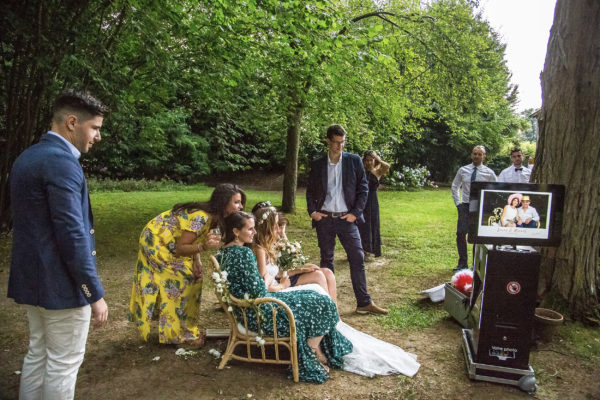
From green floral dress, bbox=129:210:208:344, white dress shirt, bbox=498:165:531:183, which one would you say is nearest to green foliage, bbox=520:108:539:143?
white dress shirt, bbox=498:165:531:183

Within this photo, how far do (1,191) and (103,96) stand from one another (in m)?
2.73

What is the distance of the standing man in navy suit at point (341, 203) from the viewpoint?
4.72 m

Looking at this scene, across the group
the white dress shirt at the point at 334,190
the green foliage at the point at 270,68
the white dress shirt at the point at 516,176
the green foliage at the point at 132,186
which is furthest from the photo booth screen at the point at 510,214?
the green foliage at the point at 132,186

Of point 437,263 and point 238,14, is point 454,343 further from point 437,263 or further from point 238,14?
point 238,14

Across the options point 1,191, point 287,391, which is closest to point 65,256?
point 287,391

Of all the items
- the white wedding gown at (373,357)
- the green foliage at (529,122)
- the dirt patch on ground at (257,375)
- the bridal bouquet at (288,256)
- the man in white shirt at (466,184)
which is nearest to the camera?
the dirt patch on ground at (257,375)

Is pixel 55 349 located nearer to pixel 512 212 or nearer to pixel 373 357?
pixel 373 357

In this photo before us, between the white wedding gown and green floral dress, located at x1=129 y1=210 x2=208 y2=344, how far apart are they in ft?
2.53

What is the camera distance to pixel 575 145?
414 cm

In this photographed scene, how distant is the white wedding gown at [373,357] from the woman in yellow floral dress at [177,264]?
0.73 meters

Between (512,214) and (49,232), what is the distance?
10.0 feet

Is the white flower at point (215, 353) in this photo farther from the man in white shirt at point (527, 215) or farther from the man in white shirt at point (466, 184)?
the man in white shirt at point (466, 184)

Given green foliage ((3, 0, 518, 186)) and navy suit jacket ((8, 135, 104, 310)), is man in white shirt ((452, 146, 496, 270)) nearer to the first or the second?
green foliage ((3, 0, 518, 186))

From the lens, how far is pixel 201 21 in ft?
23.0
